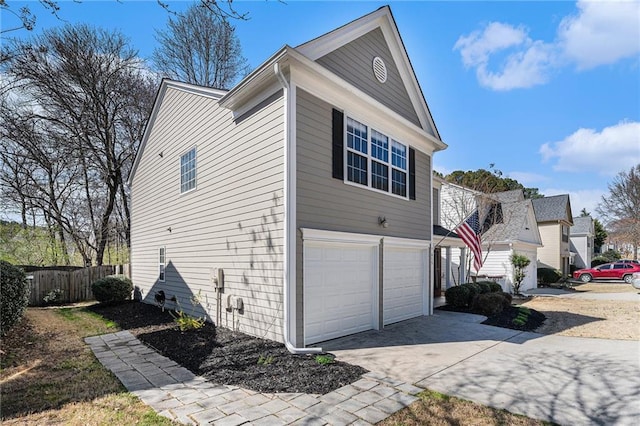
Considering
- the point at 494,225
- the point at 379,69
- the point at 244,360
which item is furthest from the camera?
the point at 494,225

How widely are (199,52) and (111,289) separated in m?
15.1

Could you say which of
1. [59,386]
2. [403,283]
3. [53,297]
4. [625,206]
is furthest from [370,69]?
[625,206]

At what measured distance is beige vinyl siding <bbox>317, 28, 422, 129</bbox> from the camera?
27.0ft

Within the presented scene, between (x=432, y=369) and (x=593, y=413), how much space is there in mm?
2097

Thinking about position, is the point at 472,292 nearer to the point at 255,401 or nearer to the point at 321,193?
the point at 321,193

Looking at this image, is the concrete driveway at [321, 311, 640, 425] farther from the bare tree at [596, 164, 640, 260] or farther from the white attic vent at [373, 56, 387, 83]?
the bare tree at [596, 164, 640, 260]

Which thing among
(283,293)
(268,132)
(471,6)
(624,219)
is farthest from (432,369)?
(624,219)

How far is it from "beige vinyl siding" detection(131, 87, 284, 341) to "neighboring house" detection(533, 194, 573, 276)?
27619 mm

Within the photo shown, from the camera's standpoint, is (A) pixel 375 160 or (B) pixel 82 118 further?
(B) pixel 82 118

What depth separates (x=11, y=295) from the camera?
7.04m

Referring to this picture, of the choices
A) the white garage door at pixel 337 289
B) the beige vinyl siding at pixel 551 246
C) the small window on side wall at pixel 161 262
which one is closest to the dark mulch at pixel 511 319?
the white garage door at pixel 337 289

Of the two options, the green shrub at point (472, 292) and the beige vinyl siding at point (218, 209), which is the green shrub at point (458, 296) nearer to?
the green shrub at point (472, 292)

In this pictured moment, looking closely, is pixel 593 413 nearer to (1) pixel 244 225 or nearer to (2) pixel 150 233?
(1) pixel 244 225

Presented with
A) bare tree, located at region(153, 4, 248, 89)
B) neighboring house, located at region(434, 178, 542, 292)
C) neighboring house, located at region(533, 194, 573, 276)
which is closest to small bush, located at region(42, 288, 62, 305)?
bare tree, located at region(153, 4, 248, 89)
